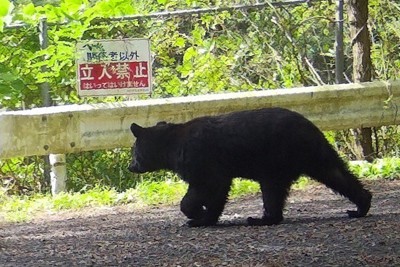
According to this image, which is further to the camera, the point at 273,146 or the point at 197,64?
the point at 197,64

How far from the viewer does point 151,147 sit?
760 cm

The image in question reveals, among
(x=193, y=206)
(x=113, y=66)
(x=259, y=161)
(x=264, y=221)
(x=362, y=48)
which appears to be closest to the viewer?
(x=264, y=221)

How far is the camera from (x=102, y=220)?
7727 millimetres

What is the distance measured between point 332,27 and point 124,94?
315 cm

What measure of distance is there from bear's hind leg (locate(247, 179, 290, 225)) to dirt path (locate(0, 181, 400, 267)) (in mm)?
87

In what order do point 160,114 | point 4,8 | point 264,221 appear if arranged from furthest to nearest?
1. point 4,8
2. point 160,114
3. point 264,221

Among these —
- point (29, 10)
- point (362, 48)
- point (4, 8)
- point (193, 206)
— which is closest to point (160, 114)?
point (29, 10)

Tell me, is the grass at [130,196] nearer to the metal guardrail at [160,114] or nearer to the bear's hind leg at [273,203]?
the metal guardrail at [160,114]

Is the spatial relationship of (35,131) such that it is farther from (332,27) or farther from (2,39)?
(332,27)

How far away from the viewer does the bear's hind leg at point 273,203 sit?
22.1 ft

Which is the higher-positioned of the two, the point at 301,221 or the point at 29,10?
the point at 29,10

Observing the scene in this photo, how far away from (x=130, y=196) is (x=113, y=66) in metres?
1.58

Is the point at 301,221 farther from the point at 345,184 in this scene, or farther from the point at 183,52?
the point at 183,52

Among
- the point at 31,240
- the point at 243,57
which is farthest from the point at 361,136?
the point at 31,240
